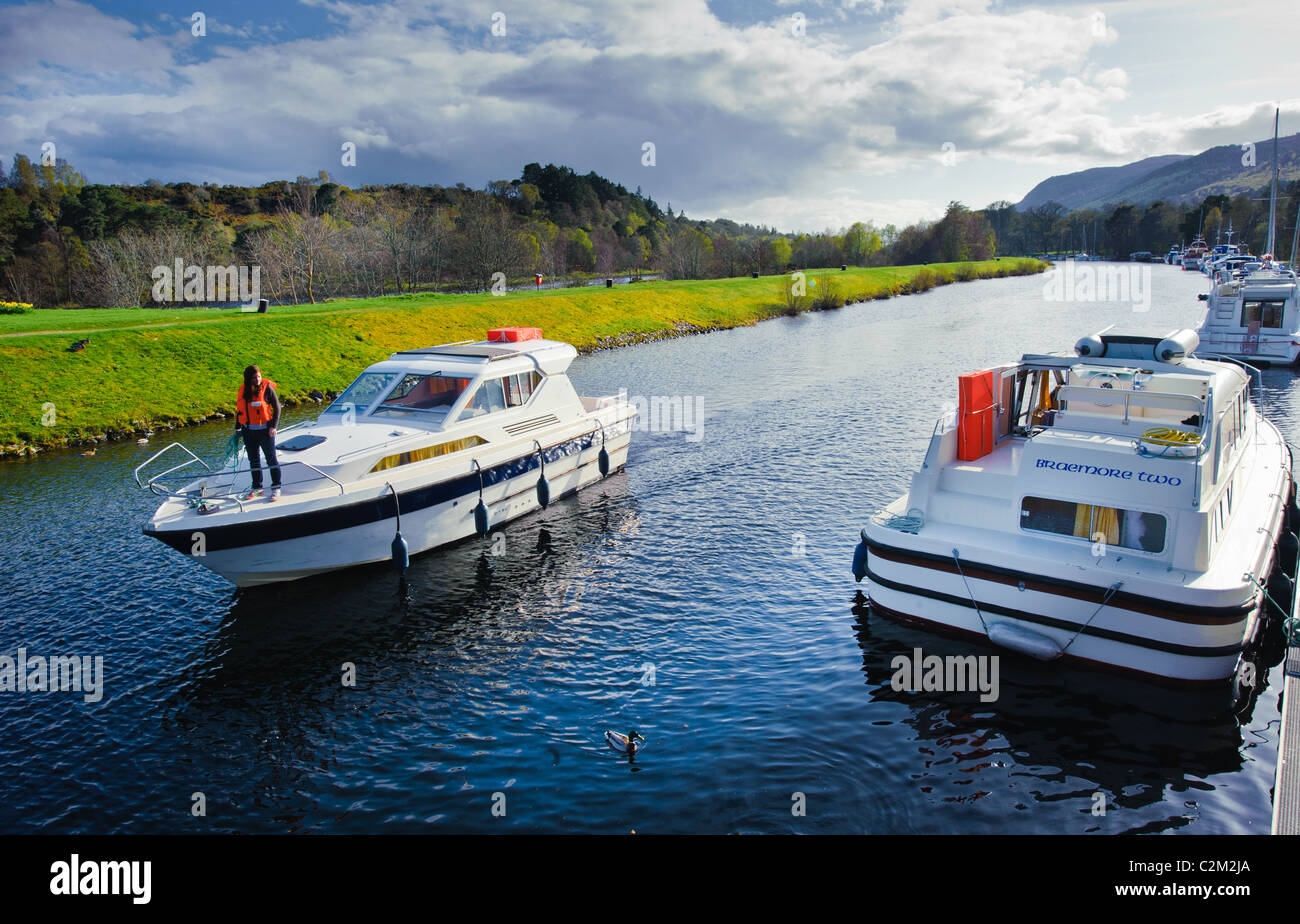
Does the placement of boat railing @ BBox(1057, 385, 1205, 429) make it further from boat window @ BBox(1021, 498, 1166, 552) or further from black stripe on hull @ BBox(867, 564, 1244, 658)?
black stripe on hull @ BBox(867, 564, 1244, 658)

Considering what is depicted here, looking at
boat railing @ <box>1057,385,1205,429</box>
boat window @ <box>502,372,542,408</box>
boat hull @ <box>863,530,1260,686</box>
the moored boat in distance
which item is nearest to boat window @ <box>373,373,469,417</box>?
boat window @ <box>502,372,542,408</box>

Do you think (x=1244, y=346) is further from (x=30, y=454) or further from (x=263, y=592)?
(x=30, y=454)

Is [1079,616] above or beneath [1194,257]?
beneath

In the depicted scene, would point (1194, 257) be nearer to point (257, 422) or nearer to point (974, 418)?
point (974, 418)

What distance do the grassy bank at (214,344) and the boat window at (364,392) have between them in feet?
52.0

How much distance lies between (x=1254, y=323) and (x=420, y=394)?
43.4 m

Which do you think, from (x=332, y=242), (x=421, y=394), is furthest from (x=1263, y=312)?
(x=332, y=242)

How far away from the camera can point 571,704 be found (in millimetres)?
12359

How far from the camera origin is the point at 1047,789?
402 inches

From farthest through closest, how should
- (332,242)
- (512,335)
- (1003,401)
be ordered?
(332,242) < (512,335) < (1003,401)

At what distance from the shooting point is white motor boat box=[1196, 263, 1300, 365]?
39.1 m

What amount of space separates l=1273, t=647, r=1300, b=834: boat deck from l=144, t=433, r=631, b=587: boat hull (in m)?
16.2
